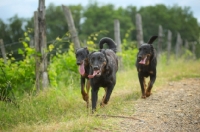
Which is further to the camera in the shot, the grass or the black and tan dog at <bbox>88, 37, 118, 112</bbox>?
the black and tan dog at <bbox>88, 37, 118, 112</bbox>

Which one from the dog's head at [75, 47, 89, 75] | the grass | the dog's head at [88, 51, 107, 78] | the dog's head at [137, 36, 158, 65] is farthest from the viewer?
the dog's head at [137, 36, 158, 65]

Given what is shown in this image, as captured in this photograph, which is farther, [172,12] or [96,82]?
[172,12]

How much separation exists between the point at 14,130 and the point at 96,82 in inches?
78.4

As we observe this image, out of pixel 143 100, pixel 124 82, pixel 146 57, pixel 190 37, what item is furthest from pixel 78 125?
pixel 190 37

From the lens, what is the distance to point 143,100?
26.4 feet

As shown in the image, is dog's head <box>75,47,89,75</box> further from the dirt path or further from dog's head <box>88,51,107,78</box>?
the dirt path

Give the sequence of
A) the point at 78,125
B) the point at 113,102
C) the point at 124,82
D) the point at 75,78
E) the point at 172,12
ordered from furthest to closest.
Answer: the point at 172,12
the point at 124,82
the point at 75,78
the point at 113,102
the point at 78,125

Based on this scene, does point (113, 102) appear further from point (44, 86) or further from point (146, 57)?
point (44, 86)

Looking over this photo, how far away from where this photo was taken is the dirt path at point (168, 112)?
5.75m

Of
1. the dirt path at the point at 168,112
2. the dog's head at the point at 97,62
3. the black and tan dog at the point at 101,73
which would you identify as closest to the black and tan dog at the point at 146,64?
the dirt path at the point at 168,112

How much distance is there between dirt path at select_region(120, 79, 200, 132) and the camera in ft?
18.9

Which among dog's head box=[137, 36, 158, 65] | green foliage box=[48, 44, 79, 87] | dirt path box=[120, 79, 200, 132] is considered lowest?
dirt path box=[120, 79, 200, 132]

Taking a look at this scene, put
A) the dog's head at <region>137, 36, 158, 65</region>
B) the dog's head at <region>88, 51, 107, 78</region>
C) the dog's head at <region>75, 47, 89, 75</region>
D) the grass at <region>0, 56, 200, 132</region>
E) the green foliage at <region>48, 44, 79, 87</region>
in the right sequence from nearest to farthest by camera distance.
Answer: the grass at <region>0, 56, 200, 132</region> < the dog's head at <region>88, 51, 107, 78</region> < the dog's head at <region>75, 47, 89, 75</region> < the dog's head at <region>137, 36, 158, 65</region> < the green foliage at <region>48, 44, 79, 87</region>

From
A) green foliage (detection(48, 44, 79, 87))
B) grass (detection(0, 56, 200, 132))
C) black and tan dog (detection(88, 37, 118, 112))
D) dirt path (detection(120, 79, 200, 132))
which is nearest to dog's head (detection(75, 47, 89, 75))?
black and tan dog (detection(88, 37, 118, 112))
